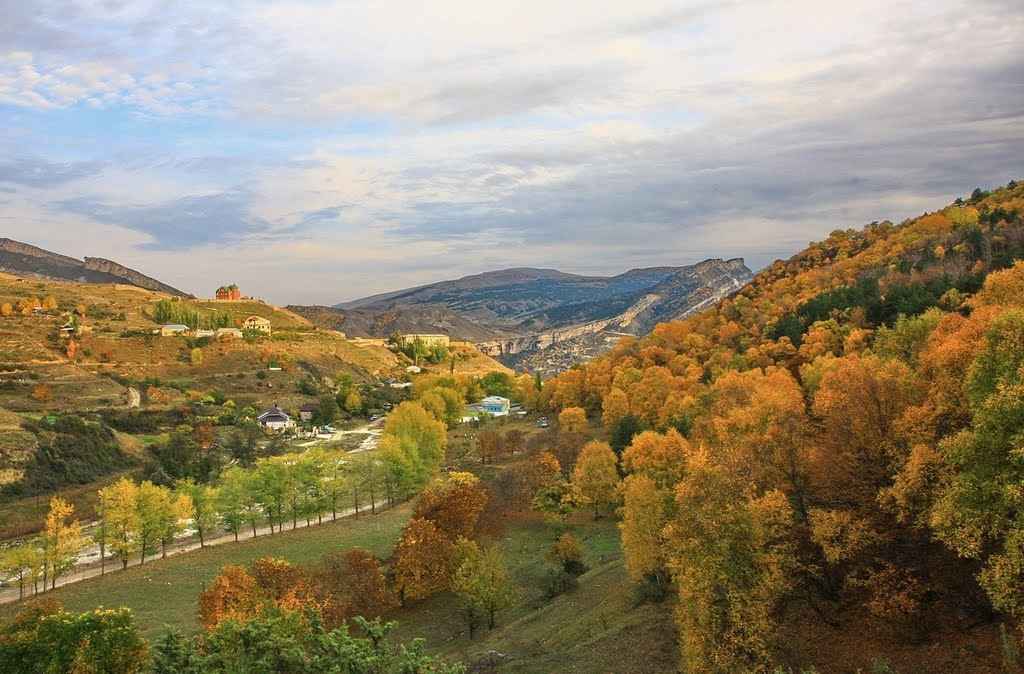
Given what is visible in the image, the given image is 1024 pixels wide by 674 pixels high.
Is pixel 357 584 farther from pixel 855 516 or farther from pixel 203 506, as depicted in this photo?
pixel 203 506

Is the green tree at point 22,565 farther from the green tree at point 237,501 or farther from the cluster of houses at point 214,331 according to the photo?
the cluster of houses at point 214,331

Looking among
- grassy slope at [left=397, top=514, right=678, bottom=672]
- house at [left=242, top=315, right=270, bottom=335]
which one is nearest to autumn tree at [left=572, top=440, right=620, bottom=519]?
grassy slope at [left=397, top=514, right=678, bottom=672]

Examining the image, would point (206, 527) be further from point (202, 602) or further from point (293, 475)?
point (202, 602)

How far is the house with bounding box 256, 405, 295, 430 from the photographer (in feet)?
288

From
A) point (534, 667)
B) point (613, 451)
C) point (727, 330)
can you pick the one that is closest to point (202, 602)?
point (534, 667)

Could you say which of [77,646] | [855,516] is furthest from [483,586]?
[855,516]

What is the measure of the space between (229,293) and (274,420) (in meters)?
111

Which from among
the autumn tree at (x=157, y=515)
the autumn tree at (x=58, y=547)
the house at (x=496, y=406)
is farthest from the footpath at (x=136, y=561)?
the house at (x=496, y=406)

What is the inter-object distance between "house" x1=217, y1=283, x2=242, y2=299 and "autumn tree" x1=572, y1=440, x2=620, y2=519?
16420 centimetres

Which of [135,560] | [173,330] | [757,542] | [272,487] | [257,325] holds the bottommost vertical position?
[135,560]

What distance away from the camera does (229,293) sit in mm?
186375

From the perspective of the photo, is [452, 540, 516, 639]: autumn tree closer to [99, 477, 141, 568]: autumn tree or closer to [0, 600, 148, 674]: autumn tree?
[0, 600, 148, 674]: autumn tree

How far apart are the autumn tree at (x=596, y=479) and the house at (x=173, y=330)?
97766 millimetres

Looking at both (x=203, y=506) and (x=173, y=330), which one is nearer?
(x=203, y=506)
